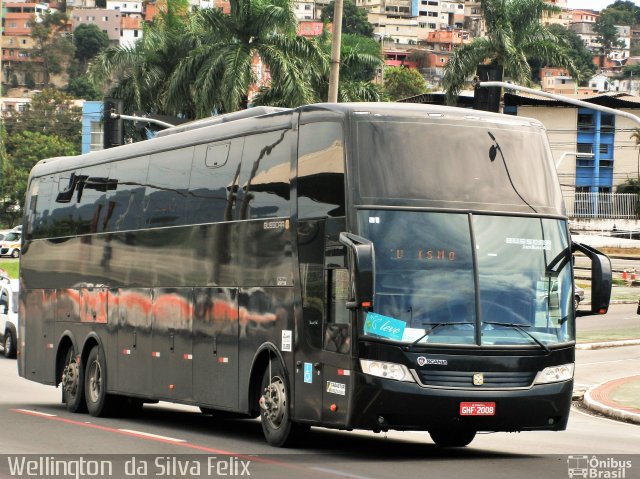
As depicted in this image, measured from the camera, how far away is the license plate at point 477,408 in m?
14.3

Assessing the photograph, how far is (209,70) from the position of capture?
5562cm

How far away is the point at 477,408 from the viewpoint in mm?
14297

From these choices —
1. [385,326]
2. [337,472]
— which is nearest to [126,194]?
[385,326]

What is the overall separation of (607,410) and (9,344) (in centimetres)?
1852

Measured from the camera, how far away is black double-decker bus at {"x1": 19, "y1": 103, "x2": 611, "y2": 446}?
1427cm

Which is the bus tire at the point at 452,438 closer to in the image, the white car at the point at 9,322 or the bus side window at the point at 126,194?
the bus side window at the point at 126,194

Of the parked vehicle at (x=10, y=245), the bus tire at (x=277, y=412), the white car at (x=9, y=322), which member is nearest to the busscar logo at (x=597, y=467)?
the bus tire at (x=277, y=412)

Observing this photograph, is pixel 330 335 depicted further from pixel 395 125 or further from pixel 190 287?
pixel 190 287

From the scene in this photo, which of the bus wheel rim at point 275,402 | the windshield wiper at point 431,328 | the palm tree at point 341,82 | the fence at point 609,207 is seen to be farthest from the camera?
the fence at point 609,207

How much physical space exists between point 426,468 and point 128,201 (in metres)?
8.36

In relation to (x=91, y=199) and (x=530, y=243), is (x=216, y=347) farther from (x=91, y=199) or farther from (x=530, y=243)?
(x=91, y=199)

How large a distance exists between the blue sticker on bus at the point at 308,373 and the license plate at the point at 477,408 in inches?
68.9

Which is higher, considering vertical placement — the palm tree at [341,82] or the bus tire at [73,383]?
the palm tree at [341,82]

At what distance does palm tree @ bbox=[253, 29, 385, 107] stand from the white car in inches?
779
